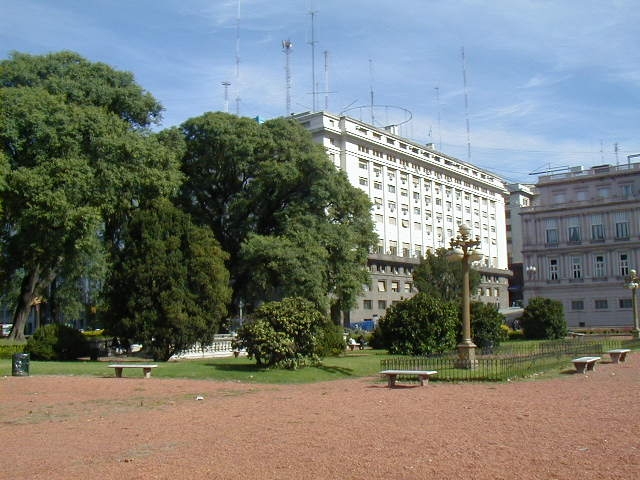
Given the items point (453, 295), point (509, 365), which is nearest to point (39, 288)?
point (453, 295)

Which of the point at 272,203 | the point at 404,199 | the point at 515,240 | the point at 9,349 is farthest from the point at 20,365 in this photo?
the point at 515,240

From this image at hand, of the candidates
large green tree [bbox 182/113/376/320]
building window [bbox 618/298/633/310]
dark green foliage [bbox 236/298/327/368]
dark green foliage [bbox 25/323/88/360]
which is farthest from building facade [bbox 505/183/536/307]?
dark green foliage [bbox 236/298/327/368]

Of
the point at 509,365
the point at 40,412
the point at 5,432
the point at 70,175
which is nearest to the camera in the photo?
the point at 5,432

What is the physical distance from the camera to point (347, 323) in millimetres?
70312

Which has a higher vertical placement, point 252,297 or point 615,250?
point 615,250

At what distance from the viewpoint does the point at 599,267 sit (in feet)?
256

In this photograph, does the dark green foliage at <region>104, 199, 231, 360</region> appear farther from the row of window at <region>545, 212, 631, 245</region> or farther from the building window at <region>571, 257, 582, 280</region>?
the row of window at <region>545, 212, 631, 245</region>

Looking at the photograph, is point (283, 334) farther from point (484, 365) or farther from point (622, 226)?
point (622, 226)

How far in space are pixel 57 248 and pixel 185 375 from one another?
13895 millimetres

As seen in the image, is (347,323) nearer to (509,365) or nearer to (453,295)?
(453,295)

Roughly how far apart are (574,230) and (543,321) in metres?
37.8

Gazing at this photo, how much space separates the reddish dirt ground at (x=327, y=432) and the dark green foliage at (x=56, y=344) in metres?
10.2

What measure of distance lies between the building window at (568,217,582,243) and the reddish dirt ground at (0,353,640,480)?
213 feet

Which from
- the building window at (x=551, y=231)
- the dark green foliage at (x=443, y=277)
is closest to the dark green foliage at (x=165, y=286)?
the dark green foliage at (x=443, y=277)
